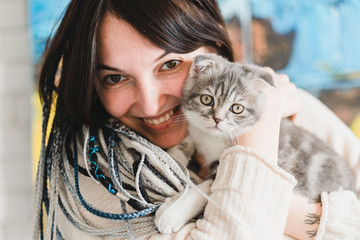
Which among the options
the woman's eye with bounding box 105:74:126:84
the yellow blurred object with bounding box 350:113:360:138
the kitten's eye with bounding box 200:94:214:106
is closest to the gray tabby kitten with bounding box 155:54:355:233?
the kitten's eye with bounding box 200:94:214:106

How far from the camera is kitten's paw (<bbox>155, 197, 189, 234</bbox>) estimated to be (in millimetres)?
795

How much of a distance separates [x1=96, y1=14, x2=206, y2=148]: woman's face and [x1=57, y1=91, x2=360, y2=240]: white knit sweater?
28 cm

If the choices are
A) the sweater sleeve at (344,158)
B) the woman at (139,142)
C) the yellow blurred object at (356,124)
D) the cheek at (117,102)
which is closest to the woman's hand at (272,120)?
the woman at (139,142)

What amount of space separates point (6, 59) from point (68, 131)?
1.33 meters

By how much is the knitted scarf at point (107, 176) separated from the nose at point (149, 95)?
92mm

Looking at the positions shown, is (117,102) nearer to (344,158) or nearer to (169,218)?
(169,218)

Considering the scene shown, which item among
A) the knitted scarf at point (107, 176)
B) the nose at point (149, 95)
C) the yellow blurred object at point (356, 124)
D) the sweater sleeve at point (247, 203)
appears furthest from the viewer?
the yellow blurred object at point (356, 124)

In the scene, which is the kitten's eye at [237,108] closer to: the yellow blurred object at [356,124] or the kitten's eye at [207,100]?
the kitten's eye at [207,100]

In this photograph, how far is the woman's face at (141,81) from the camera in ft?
2.99

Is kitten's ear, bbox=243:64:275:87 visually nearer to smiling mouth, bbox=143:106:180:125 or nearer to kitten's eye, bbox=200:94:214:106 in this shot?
kitten's eye, bbox=200:94:214:106

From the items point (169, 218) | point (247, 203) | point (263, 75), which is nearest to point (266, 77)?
point (263, 75)

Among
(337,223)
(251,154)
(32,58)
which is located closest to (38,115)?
(32,58)

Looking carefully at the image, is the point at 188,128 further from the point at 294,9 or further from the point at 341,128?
the point at 294,9

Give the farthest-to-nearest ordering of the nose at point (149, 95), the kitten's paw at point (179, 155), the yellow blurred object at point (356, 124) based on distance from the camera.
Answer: the yellow blurred object at point (356, 124)
the kitten's paw at point (179, 155)
the nose at point (149, 95)
